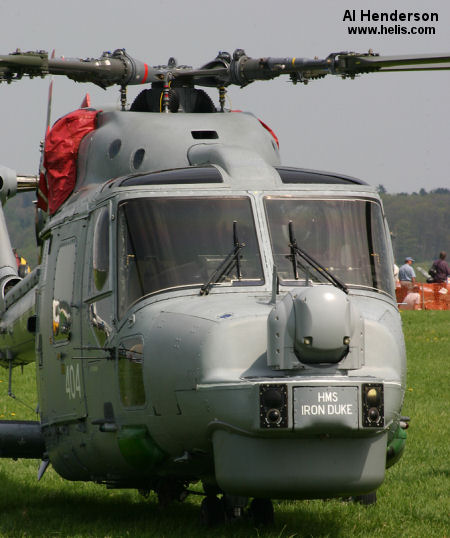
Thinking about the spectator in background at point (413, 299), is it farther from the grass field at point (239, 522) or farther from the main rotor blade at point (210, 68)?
the main rotor blade at point (210, 68)

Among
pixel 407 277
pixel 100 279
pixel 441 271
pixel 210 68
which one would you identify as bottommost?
pixel 407 277

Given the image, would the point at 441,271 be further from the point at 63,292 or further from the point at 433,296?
the point at 63,292

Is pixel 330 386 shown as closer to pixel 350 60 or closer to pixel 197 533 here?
pixel 197 533

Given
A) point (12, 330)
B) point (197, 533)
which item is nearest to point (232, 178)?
point (197, 533)

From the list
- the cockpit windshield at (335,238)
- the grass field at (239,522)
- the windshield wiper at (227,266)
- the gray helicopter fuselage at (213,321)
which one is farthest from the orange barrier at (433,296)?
the windshield wiper at (227,266)

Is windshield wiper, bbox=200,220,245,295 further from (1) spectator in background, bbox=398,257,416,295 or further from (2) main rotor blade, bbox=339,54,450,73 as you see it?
(1) spectator in background, bbox=398,257,416,295

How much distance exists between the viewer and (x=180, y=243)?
7316mm

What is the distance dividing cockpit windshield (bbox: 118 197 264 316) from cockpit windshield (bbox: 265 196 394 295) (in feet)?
0.61

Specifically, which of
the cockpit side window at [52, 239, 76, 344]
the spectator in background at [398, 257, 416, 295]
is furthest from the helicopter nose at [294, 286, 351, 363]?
the spectator in background at [398, 257, 416, 295]

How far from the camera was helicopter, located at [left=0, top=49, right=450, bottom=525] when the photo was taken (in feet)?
20.3

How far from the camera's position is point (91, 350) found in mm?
7777

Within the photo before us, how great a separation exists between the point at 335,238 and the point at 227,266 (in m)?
0.83

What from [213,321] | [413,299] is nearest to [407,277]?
[413,299]

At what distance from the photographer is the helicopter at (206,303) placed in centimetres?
620
